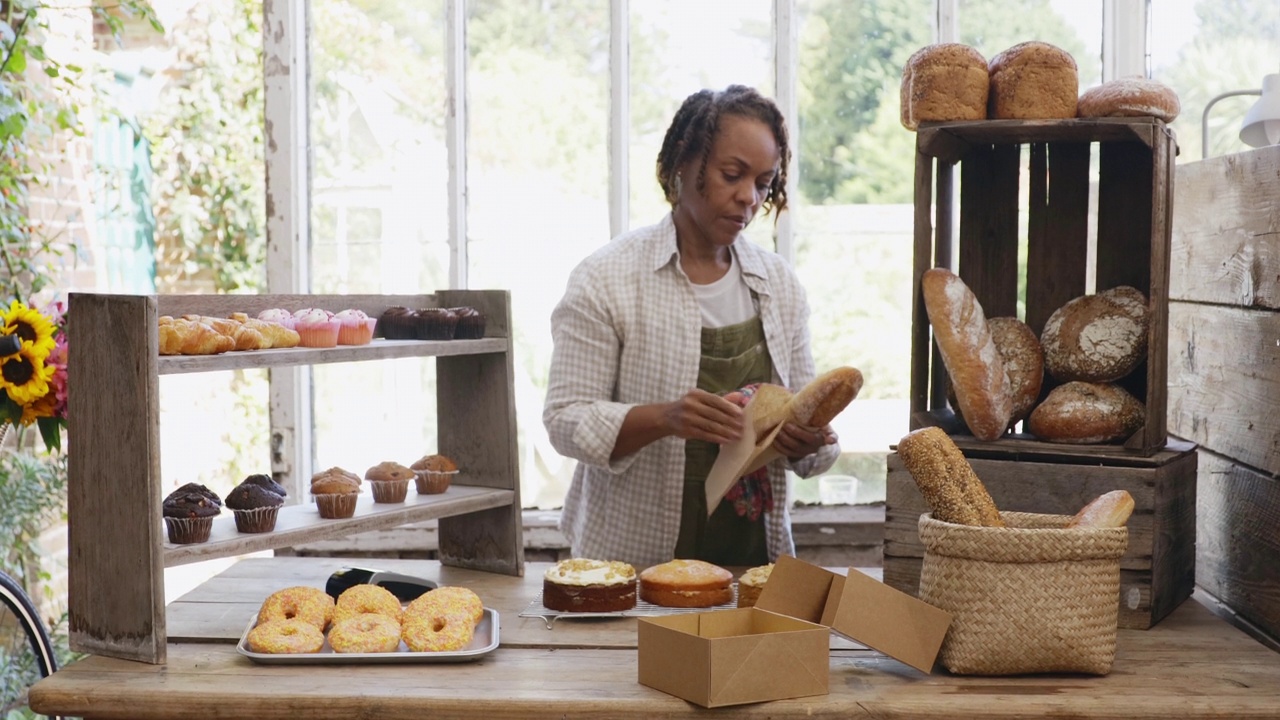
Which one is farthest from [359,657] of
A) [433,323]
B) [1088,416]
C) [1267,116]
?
[1267,116]

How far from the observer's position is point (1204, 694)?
1563 millimetres

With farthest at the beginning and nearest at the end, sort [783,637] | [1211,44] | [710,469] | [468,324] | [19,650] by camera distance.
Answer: [1211,44], [19,650], [710,469], [468,324], [783,637]

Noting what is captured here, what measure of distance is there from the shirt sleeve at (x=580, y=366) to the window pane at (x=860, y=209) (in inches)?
41.2

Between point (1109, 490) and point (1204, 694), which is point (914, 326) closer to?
point (1109, 490)

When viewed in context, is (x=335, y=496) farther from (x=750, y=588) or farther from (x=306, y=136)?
(x=306, y=136)

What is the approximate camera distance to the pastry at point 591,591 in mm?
1925

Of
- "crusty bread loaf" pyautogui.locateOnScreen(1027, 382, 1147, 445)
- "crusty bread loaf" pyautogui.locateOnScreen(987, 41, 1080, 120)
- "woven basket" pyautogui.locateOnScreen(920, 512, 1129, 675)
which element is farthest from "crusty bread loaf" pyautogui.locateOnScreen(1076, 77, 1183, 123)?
"woven basket" pyautogui.locateOnScreen(920, 512, 1129, 675)

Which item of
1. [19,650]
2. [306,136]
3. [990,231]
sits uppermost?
[306,136]

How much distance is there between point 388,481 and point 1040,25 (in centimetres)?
231

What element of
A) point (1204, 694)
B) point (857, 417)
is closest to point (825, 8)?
point (857, 417)

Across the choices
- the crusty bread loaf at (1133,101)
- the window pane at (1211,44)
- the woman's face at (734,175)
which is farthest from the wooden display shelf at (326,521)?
the window pane at (1211,44)

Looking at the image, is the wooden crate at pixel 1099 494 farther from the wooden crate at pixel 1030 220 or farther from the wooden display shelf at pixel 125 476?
the wooden display shelf at pixel 125 476

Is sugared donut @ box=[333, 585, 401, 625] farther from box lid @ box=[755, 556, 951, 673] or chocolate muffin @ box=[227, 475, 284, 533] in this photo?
box lid @ box=[755, 556, 951, 673]

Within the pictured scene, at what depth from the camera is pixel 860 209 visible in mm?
3375
